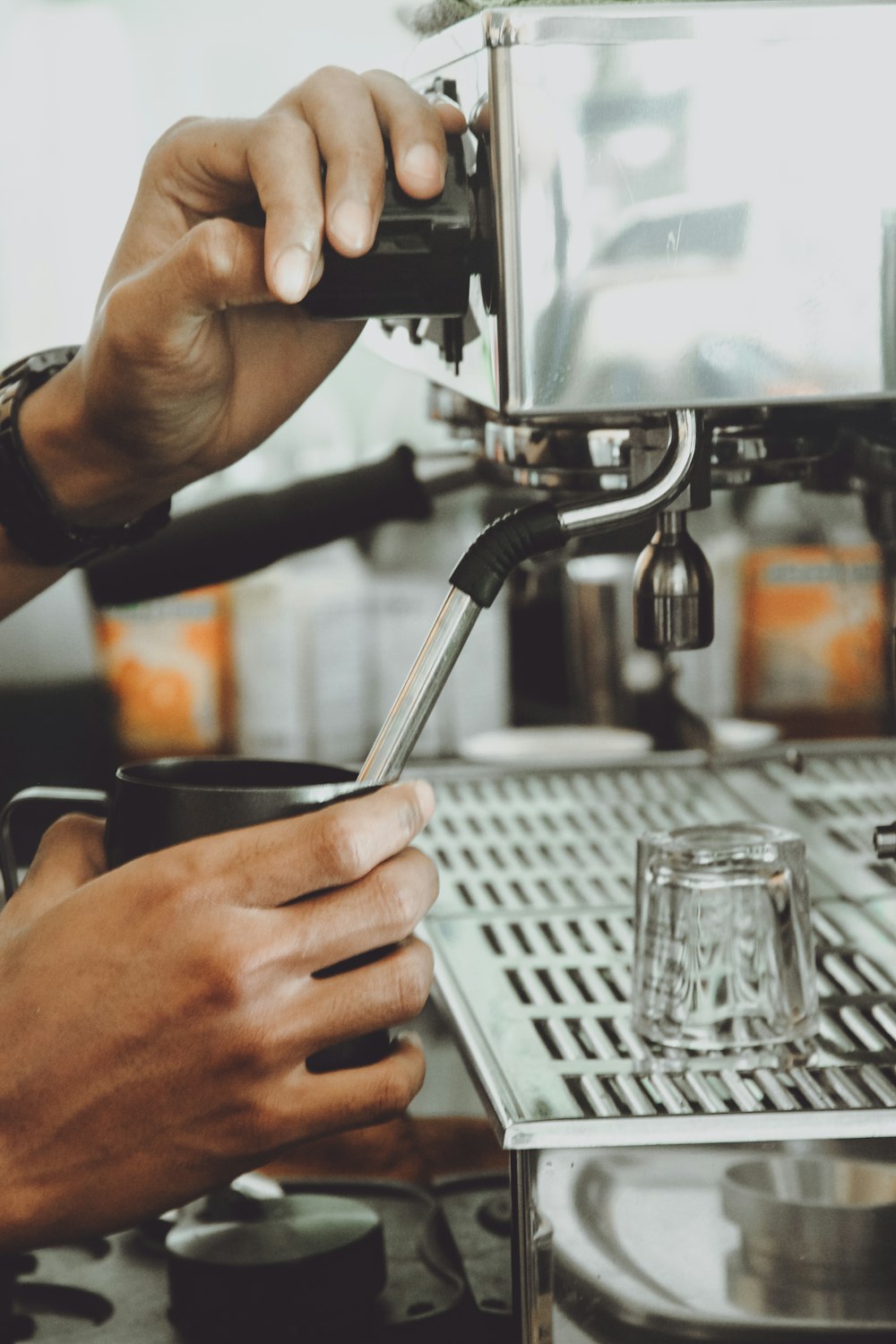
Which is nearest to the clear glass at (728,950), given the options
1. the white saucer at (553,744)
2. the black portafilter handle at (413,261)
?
the black portafilter handle at (413,261)

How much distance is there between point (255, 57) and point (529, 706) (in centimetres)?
58

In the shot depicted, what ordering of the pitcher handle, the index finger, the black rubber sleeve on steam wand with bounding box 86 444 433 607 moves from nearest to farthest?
1. the index finger
2. the pitcher handle
3. the black rubber sleeve on steam wand with bounding box 86 444 433 607

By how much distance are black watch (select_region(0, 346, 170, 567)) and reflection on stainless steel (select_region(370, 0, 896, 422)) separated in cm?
32

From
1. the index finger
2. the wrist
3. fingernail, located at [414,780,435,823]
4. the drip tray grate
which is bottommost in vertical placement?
the drip tray grate

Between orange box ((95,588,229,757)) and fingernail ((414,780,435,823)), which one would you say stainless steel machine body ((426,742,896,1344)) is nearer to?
fingernail ((414,780,435,823))

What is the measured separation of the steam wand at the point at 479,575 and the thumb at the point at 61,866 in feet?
0.37

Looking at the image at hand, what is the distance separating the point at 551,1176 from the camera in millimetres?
504

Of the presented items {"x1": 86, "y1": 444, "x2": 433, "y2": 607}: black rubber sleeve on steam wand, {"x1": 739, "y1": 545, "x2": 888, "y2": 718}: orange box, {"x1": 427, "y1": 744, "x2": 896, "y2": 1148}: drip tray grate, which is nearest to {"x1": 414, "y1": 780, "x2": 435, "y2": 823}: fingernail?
{"x1": 427, "y1": 744, "x2": 896, "y2": 1148}: drip tray grate

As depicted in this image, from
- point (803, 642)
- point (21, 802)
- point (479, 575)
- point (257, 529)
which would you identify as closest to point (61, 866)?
point (21, 802)

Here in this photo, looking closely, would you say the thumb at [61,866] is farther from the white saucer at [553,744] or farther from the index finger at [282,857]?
the white saucer at [553,744]

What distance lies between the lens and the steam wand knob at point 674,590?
617 mm

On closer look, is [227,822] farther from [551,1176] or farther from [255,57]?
[255,57]

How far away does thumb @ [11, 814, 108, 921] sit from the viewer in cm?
56

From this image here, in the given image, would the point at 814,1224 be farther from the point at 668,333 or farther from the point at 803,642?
the point at 803,642
